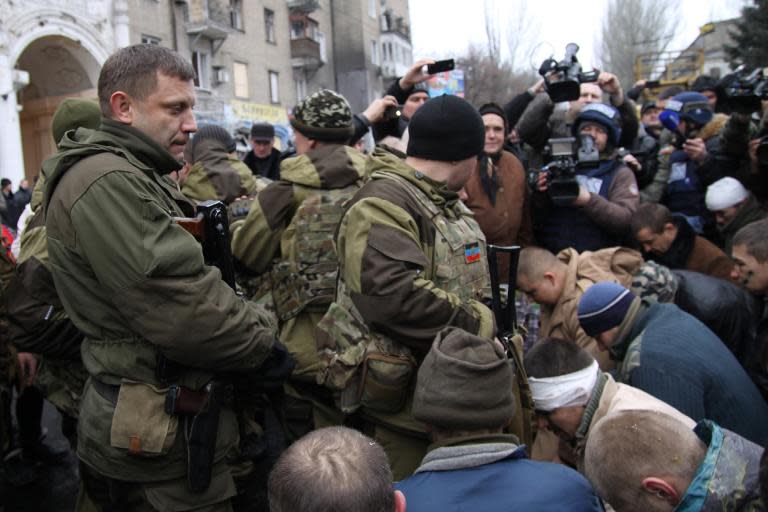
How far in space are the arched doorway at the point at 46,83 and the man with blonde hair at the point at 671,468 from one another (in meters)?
17.9

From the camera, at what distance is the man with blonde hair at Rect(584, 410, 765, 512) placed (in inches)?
73.9

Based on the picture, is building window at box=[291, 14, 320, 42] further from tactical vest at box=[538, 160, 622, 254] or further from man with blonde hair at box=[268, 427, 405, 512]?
man with blonde hair at box=[268, 427, 405, 512]

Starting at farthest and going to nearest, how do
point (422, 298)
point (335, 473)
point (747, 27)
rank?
point (747, 27)
point (422, 298)
point (335, 473)

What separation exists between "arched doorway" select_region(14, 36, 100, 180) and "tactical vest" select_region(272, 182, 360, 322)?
16084 millimetres

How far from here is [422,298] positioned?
7.73 feet

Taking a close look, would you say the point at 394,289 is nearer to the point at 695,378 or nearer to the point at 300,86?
the point at 695,378

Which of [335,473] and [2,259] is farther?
[2,259]

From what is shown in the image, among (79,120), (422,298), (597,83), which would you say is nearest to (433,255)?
(422,298)

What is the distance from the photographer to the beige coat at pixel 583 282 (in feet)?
11.6

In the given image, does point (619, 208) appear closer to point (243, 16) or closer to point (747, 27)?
point (747, 27)

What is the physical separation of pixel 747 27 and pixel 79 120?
24981mm

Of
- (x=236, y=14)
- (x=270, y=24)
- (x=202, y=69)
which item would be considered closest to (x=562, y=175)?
(x=202, y=69)

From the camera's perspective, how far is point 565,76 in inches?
174

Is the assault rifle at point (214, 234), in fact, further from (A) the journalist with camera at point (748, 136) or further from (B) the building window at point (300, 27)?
(B) the building window at point (300, 27)
